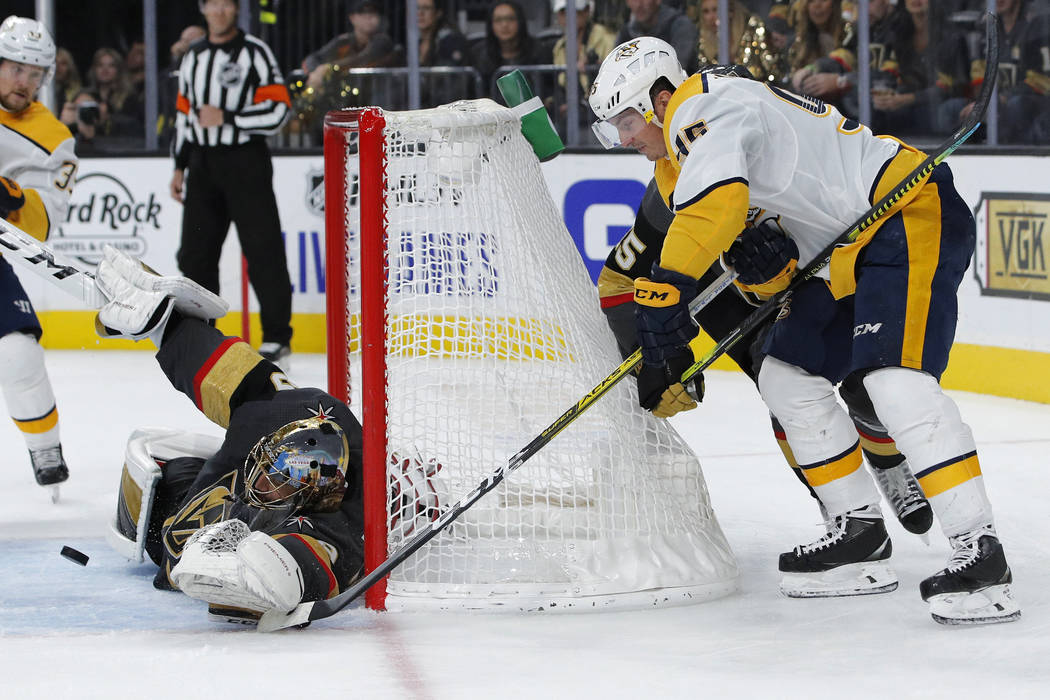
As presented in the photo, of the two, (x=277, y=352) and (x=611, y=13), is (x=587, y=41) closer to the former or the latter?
(x=611, y=13)

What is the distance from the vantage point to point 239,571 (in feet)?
7.70

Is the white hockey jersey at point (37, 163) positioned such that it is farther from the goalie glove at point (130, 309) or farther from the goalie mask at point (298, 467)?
the goalie mask at point (298, 467)

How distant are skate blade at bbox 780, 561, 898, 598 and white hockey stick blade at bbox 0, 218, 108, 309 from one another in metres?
1.47

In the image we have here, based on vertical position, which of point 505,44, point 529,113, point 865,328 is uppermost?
point 505,44

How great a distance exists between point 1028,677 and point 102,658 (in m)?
1.42

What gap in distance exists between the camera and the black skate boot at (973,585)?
7.91ft

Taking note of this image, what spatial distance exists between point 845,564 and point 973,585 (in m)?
0.32

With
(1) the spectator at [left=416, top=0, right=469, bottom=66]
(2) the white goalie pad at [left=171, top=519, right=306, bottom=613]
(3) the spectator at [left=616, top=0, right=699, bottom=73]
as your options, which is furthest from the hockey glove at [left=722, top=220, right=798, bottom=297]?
(1) the spectator at [left=416, top=0, right=469, bottom=66]

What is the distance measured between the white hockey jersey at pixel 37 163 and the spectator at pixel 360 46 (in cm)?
284

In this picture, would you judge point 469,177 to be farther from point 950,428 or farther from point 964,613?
point 964,613

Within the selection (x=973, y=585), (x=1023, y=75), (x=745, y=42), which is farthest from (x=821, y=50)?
(x=973, y=585)

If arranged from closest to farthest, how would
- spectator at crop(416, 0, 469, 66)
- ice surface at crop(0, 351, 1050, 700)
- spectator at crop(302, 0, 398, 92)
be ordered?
1. ice surface at crop(0, 351, 1050, 700)
2. spectator at crop(416, 0, 469, 66)
3. spectator at crop(302, 0, 398, 92)

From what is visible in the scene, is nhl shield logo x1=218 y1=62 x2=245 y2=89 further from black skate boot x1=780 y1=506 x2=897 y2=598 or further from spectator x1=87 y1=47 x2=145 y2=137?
black skate boot x1=780 y1=506 x2=897 y2=598

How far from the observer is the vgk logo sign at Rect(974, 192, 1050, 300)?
4734mm
